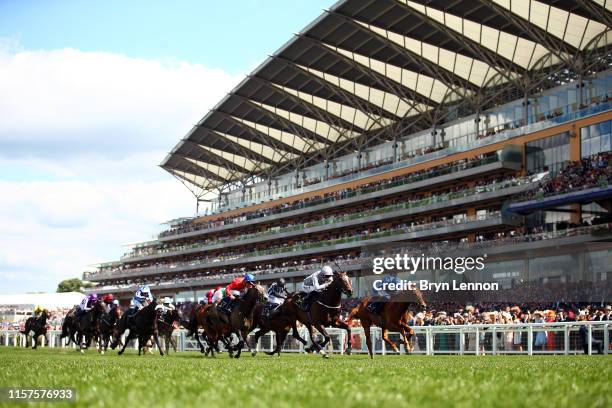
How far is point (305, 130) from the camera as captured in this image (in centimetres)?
8181

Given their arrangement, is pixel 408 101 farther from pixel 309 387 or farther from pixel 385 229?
pixel 309 387

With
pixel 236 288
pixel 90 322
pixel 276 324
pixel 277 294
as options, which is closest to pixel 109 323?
pixel 90 322

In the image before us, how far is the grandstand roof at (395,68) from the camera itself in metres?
53.3

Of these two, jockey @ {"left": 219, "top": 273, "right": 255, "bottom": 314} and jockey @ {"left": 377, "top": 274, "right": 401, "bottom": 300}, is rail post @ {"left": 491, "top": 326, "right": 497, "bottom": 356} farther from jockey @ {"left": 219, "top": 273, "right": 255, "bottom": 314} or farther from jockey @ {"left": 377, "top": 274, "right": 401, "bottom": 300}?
jockey @ {"left": 219, "top": 273, "right": 255, "bottom": 314}

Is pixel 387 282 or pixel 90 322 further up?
pixel 387 282

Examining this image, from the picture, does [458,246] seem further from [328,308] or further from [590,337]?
[328,308]

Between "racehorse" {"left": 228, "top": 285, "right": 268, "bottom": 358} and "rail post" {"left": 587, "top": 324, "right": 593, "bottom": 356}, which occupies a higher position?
"racehorse" {"left": 228, "top": 285, "right": 268, "bottom": 358}

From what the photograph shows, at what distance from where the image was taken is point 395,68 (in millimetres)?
64125

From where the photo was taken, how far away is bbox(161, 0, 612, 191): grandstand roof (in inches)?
2098

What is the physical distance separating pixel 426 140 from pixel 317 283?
51309 millimetres

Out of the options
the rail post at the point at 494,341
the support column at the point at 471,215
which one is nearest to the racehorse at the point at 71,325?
the rail post at the point at 494,341

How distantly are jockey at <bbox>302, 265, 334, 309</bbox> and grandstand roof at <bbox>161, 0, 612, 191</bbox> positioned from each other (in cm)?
3457

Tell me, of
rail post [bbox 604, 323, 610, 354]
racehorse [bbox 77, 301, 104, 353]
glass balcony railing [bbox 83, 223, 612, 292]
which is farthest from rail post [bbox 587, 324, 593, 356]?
glass balcony railing [bbox 83, 223, 612, 292]

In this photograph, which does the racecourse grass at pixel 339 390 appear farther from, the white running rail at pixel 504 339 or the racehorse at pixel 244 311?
the white running rail at pixel 504 339
